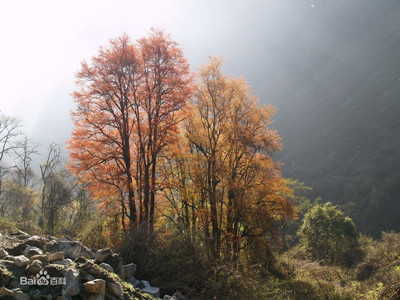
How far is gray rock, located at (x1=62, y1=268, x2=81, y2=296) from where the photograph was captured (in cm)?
437

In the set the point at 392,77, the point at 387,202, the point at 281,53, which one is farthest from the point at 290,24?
the point at 387,202

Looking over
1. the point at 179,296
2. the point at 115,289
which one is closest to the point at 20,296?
the point at 115,289

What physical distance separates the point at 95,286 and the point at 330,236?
26.3 meters

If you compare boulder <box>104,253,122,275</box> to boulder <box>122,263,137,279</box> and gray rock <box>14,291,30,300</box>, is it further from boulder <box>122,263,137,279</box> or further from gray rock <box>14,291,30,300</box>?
gray rock <box>14,291,30,300</box>

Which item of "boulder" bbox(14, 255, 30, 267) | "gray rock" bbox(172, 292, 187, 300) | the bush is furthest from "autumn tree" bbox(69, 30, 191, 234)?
the bush

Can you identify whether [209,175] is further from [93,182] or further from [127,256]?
[127,256]

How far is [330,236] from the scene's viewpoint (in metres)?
26.5

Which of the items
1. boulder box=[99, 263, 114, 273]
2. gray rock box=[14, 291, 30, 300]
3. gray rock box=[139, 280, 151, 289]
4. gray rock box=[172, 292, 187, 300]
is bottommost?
gray rock box=[172, 292, 187, 300]

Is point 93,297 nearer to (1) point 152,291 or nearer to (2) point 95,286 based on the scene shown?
(2) point 95,286

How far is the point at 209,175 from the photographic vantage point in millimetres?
15836

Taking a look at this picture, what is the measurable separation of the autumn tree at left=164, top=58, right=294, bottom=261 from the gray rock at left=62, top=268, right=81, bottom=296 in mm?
10182

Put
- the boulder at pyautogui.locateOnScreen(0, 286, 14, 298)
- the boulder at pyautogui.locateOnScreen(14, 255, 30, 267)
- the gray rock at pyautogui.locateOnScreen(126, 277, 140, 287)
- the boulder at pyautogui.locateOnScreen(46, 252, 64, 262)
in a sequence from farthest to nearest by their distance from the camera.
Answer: the gray rock at pyautogui.locateOnScreen(126, 277, 140, 287)
the boulder at pyautogui.locateOnScreen(46, 252, 64, 262)
the boulder at pyautogui.locateOnScreen(14, 255, 30, 267)
the boulder at pyautogui.locateOnScreen(0, 286, 14, 298)

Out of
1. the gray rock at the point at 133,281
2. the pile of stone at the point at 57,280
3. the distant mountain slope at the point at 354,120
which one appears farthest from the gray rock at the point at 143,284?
the distant mountain slope at the point at 354,120

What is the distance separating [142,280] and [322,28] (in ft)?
516
